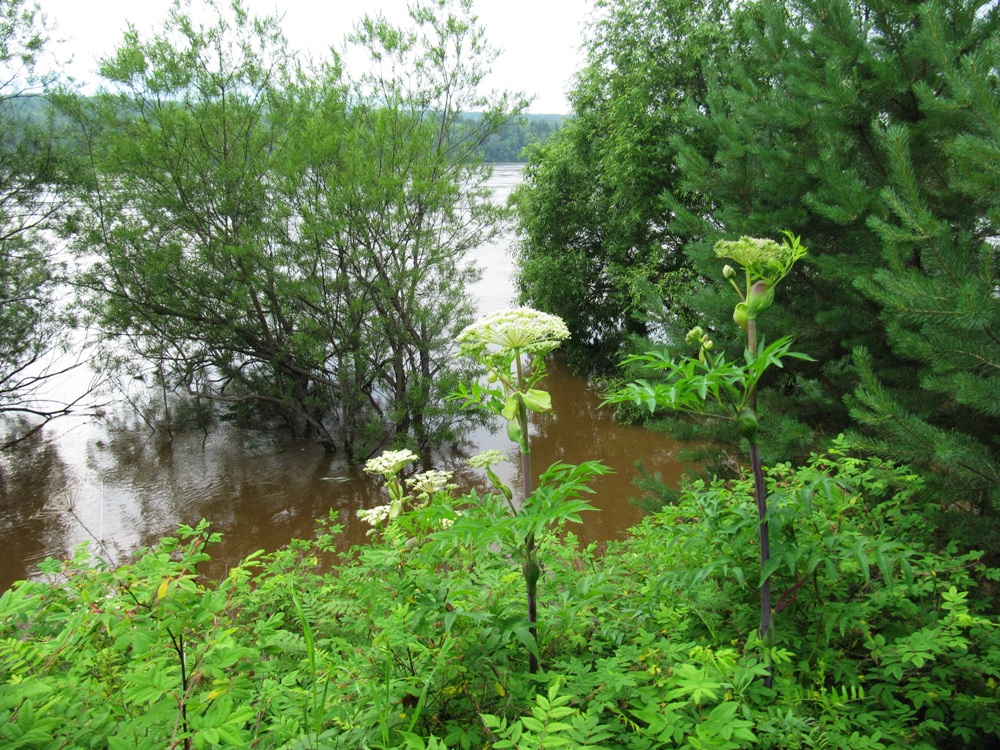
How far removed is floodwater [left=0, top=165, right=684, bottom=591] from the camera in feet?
23.9

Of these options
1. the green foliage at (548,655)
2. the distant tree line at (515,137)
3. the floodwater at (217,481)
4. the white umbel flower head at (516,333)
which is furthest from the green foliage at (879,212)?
the distant tree line at (515,137)

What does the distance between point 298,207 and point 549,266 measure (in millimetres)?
4811

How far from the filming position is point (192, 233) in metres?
8.77

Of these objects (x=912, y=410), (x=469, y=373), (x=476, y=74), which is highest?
(x=476, y=74)

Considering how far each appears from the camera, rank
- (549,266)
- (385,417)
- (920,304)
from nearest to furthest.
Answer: (920,304) < (385,417) < (549,266)

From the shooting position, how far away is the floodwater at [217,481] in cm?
727

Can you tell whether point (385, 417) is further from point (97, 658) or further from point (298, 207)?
point (97, 658)

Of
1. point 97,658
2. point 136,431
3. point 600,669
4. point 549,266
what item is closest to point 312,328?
point 136,431

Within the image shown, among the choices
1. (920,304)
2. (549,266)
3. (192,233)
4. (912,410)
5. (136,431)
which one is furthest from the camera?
(549,266)

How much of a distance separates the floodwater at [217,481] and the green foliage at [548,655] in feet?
16.2

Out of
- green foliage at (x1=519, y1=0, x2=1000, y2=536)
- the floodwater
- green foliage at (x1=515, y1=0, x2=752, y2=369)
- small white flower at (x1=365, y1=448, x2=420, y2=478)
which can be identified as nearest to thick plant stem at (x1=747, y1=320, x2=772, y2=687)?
small white flower at (x1=365, y1=448, x2=420, y2=478)

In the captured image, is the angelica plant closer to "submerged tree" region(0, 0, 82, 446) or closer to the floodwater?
the floodwater

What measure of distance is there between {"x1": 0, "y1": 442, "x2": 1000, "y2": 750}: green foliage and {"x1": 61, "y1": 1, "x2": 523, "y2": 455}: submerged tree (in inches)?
276

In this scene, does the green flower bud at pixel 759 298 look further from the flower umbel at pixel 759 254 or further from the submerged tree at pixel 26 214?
the submerged tree at pixel 26 214
